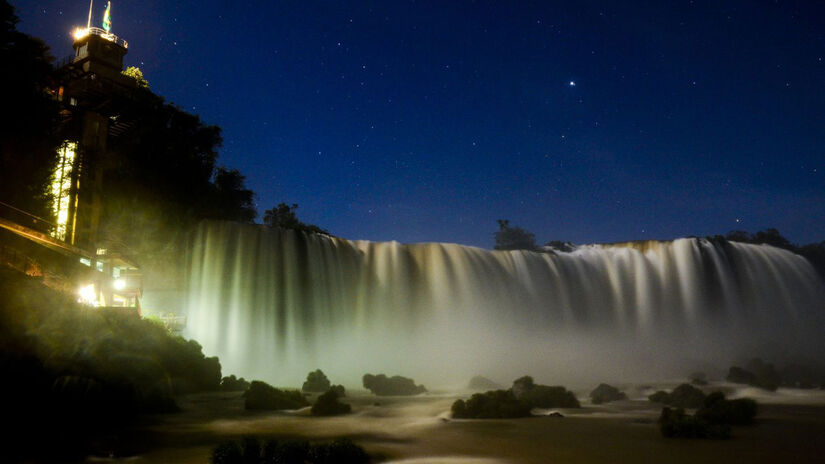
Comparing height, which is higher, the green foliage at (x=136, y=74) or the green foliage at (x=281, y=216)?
the green foliage at (x=136, y=74)

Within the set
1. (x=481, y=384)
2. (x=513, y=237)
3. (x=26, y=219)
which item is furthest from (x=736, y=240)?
(x=26, y=219)

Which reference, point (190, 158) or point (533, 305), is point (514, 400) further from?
point (190, 158)

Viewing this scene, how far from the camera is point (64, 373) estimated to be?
34.9 ft

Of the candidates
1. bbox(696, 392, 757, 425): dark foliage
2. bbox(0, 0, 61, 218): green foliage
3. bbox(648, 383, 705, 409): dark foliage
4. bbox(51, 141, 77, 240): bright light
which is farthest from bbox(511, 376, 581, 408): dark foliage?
bbox(51, 141, 77, 240): bright light

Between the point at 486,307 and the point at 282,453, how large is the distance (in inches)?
926

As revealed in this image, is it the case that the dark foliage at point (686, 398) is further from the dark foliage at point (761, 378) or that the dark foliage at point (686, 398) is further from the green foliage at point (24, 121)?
the green foliage at point (24, 121)

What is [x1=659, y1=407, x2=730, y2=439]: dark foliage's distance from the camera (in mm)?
9000

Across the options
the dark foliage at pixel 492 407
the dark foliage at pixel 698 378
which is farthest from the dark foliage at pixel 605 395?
the dark foliage at pixel 698 378

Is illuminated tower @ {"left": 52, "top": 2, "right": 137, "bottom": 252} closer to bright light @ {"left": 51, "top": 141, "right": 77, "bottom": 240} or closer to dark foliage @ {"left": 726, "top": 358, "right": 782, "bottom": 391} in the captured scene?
bright light @ {"left": 51, "top": 141, "right": 77, "bottom": 240}

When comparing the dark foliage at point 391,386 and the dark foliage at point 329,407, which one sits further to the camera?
the dark foliage at point 391,386

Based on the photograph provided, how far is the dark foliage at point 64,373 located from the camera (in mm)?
9336

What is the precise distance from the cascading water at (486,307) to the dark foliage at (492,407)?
1304 cm

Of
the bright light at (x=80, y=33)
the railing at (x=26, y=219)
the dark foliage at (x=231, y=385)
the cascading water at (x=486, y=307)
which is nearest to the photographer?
the dark foliage at (x=231, y=385)

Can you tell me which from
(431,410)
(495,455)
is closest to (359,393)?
(431,410)
